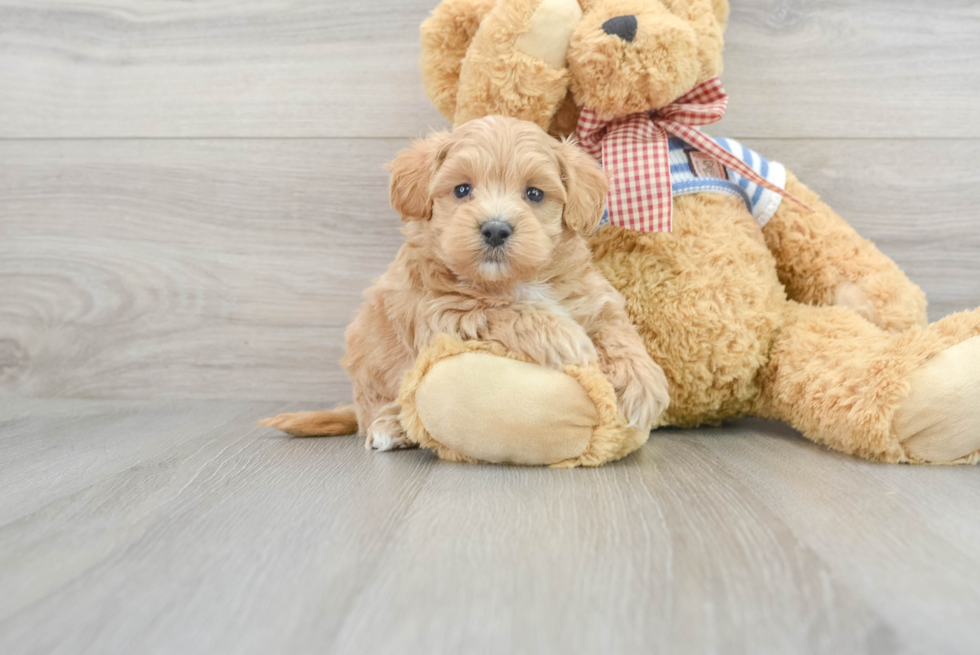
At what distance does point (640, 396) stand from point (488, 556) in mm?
399

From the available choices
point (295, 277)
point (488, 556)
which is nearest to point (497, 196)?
point (488, 556)

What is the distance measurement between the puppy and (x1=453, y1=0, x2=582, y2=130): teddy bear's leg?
0.16 metres

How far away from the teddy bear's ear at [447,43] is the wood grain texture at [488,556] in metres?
0.67

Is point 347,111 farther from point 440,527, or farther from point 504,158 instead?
point 440,527

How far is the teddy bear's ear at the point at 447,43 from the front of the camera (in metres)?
1.22

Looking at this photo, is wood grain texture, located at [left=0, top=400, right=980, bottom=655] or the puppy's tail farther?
the puppy's tail

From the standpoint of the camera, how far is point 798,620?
0.56 metres

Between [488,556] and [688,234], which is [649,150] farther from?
[488,556]

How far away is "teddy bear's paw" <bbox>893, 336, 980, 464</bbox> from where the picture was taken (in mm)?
928

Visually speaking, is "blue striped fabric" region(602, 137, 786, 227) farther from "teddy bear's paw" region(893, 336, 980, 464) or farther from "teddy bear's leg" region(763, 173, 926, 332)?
"teddy bear's paw" region(893, 336, 980, 464)

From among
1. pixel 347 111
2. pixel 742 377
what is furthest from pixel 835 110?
pixel 347 111

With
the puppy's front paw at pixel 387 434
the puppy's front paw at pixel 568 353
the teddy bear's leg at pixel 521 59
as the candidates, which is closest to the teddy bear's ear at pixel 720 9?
the teddy bear's leg at pixel 521 59

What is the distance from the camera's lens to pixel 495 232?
37.5 inches

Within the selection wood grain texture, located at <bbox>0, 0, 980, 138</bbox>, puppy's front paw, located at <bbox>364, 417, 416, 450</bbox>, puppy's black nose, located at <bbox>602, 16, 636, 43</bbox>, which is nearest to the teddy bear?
puppy's black nose, located at <bbox>602, 16, 636, 43</bbox>
